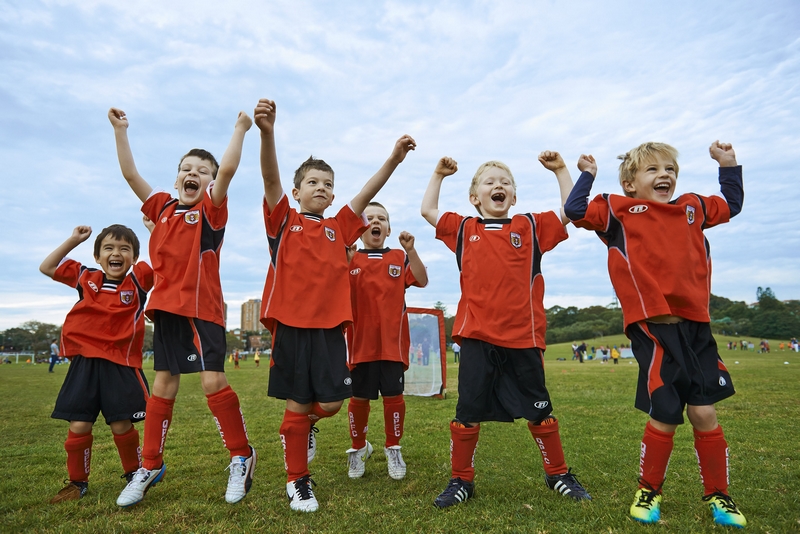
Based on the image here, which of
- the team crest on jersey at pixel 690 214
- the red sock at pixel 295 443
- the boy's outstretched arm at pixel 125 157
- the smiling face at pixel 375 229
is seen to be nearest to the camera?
the team crest on jersey at pixel 690 214

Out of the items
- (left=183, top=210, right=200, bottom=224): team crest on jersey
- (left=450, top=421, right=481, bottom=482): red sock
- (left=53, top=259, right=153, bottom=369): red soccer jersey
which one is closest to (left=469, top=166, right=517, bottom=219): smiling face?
(left=450, top=421, right=481, bottom=482): red sock

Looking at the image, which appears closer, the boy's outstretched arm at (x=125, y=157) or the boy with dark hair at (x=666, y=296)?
the boy with dark hair at (x=666, y=296)

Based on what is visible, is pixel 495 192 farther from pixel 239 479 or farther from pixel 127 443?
pixel 127 443

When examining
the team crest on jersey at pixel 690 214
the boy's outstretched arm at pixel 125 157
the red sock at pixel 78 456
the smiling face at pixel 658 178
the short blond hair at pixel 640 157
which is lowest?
the red sock at pixel 78 456

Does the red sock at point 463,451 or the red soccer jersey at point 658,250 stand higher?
the red soccer jersey at point 658,250

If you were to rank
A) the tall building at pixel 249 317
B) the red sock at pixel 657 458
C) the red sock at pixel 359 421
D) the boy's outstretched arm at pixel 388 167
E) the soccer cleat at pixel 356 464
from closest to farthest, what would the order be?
the red sock at pixel 657 458
the boy's outstretched arm at pixel 388 167
the soccer cleat at pixel 356 464
the red sock at pixel 359 421
the tall building at pixel 249 317

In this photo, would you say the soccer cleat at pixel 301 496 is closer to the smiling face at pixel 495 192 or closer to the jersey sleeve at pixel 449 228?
the jersey sleeve at pixel 449 228

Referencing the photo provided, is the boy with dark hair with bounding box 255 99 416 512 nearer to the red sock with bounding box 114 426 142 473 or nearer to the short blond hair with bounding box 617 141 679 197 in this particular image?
the red sock with bounding box 114 426 142 473

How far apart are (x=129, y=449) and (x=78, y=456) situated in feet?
1.13

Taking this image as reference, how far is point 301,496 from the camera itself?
3.44 m

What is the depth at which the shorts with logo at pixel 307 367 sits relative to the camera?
365cm

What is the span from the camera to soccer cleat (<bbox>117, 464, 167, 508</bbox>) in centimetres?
343

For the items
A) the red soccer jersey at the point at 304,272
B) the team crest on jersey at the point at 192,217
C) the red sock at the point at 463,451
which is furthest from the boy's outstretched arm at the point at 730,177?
the team crest on jersey at the point at 192,217

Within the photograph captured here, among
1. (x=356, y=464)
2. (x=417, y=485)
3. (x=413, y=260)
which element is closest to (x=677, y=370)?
(x=417, y=485)
